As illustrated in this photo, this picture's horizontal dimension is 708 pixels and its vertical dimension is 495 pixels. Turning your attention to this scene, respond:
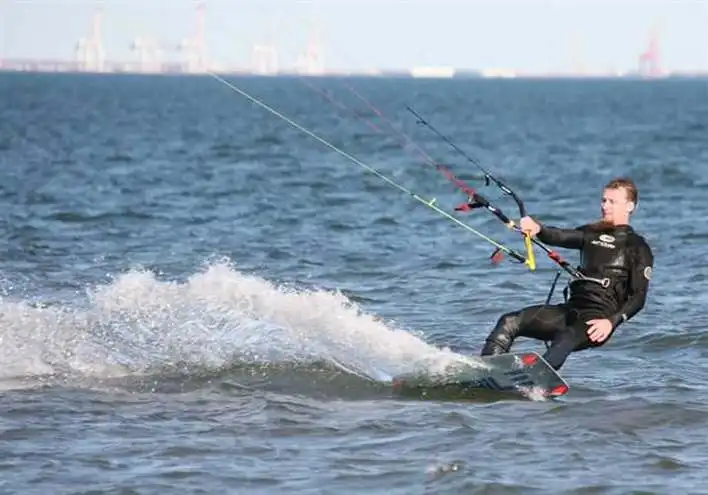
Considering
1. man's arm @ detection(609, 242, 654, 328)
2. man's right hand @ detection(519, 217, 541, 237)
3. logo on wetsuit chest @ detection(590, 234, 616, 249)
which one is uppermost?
man's right hand @ detection(519, 217, 541, 237)

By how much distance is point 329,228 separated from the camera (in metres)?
24.3

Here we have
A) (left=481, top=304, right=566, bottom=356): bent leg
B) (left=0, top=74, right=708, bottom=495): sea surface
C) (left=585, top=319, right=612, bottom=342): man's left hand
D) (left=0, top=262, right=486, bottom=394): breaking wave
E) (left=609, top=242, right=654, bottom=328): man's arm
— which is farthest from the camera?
Answer: (left=0, top=262, right=486, bottom=394): breaking wave

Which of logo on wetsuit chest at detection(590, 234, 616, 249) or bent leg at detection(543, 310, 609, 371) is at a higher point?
logo on wetsuit chest at detection(590, 234, 616, 249)

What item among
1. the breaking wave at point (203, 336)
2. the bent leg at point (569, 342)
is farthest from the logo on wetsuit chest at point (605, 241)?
the breaking wave at point (203, 336)

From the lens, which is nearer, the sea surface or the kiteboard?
the sea surface

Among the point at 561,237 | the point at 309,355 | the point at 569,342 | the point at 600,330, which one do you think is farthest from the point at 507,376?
the point at 309,355

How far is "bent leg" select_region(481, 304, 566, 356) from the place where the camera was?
10.7 m

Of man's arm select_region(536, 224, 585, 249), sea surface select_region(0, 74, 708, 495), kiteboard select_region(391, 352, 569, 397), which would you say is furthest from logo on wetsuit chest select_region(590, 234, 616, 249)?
sea surface select_region(0, 74, 708, 495)

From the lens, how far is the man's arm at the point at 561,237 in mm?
10461

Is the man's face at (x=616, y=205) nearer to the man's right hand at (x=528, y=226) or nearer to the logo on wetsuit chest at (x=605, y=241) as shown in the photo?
the logo on wetsuit chest at (x=605, y=241)

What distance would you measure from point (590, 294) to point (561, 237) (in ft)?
1.61

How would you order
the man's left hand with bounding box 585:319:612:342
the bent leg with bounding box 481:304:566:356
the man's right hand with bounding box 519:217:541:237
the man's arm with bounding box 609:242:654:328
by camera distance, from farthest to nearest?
the bent leg with bounding box 481:304:566:356 < the man's arm with bounding box 609:242:654:328 < the man's left hand with bounding box 585:319:612:342 < the man's right hand with bounding box 519:217:541:237

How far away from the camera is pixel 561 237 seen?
10.5 m

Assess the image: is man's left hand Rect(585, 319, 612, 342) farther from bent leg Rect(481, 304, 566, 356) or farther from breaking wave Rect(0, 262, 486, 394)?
breaking wave Rect(0, 262, 486, 394)
